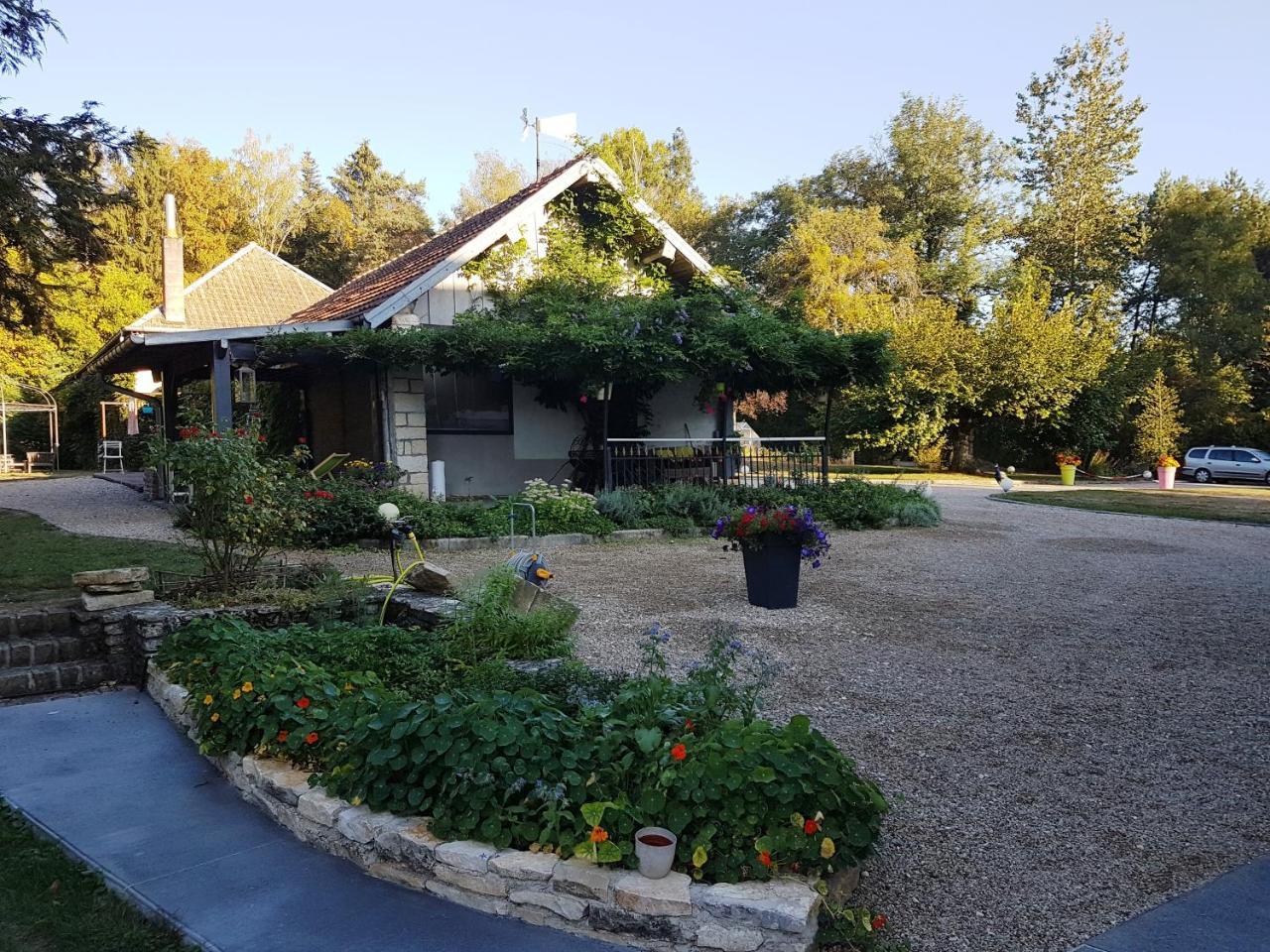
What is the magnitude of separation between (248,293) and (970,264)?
26172 millimetres

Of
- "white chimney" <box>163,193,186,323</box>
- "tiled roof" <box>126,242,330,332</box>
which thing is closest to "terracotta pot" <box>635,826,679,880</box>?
"white chimney" <box>163,193,186,323</box>

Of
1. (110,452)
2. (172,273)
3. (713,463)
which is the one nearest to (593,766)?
(713,463)

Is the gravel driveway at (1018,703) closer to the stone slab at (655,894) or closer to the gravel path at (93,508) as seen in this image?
the stone slab at (655,894)

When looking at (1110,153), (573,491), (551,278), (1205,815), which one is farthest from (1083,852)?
(1110,153)

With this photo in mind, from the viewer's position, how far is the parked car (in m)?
26.8

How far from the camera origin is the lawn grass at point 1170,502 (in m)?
14.8

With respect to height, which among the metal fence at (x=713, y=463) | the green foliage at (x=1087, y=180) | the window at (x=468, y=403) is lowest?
the metal fence at (x=713, y=463)

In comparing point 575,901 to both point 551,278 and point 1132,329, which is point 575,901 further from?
point 1132,329

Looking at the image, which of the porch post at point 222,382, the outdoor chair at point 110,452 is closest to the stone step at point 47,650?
the porch post at point 222,382

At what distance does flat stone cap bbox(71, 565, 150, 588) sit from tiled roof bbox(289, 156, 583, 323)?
767cm

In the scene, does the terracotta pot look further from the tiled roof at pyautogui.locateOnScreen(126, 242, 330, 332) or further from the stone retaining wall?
the tiled roof at pyautogui.locateOnScreen(126, 242, 330, 332)

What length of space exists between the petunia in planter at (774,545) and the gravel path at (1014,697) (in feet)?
0.68

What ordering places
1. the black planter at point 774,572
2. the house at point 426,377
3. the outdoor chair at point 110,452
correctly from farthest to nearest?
the outdoor chair at point 110,452, the house at point 426,377, the black planter at point 774,572

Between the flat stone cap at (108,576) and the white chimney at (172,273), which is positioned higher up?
the white chimney at (172,273)
